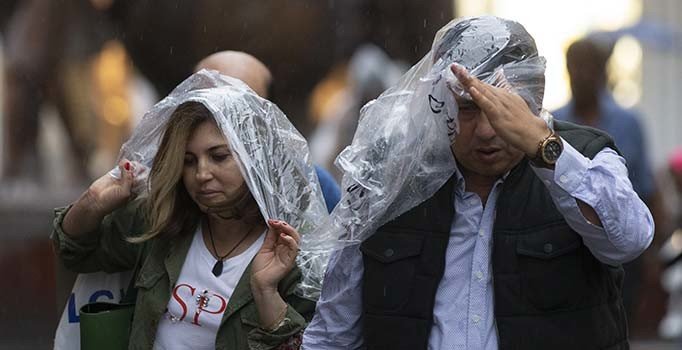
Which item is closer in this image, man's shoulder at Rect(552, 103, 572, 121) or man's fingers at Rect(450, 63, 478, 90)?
man's fingers at Rect(450, 63, 478, 90)

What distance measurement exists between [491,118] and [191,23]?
20.5ft

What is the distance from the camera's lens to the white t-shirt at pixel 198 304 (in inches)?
193

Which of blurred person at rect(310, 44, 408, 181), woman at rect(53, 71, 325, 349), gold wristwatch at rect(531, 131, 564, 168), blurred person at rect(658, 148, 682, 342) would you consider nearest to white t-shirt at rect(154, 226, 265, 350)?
woman at rect(53, 71, 325, 349)

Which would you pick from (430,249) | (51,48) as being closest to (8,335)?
(51,48)

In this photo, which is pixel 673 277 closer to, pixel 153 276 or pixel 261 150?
pixel 261 150

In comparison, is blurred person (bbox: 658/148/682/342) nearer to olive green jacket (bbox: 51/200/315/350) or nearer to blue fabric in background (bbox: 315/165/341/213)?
blue fabric in background (bbox: 315/165/341/213)

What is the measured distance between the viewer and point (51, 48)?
36.1ft

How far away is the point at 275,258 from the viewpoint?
4844 millimetres

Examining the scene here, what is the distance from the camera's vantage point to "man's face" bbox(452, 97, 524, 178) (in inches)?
171

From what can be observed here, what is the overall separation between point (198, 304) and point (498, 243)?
37.4 inches

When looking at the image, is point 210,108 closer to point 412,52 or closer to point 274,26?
point 274,26

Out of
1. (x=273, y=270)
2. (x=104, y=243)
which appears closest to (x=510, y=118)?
(x=273, y=270)

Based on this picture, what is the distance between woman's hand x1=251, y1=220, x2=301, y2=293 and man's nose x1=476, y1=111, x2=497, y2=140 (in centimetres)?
71

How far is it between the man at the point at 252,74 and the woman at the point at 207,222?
0.46m
